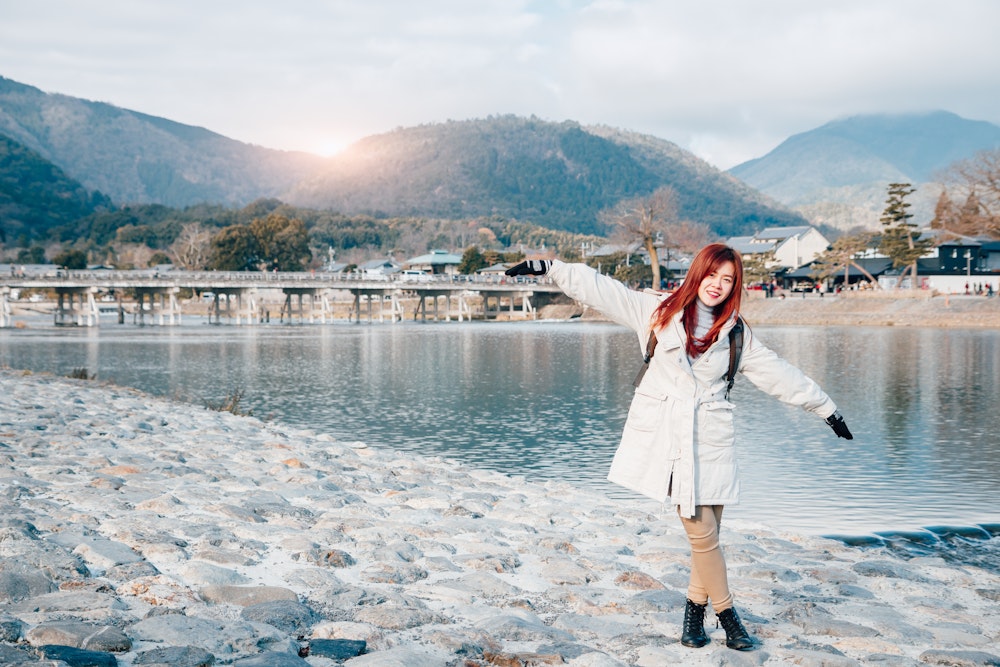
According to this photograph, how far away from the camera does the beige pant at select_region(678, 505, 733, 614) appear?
12.7ft

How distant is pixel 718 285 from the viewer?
12.7 ft

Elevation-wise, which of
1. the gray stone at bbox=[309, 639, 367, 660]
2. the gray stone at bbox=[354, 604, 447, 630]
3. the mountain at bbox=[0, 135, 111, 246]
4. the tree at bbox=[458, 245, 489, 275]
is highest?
the mountain at bbox=[0, 135, 111, 246]

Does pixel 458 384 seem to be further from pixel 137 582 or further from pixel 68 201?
pixel 68 201

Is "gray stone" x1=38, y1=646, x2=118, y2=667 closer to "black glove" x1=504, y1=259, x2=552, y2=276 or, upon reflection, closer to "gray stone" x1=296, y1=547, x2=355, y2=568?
"gray stone" x1=296, y1=547, x2=355, y2=568

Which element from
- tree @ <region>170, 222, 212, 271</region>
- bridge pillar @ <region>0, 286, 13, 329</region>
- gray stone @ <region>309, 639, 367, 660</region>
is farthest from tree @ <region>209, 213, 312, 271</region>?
gray stone @ <region>309, 639, 367, 660</region>

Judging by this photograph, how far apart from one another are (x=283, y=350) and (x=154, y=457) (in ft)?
89.7

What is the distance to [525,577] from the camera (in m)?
4.94

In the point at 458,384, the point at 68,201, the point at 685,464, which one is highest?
the point at 68,201

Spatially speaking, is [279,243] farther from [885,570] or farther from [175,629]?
→ [175,629]

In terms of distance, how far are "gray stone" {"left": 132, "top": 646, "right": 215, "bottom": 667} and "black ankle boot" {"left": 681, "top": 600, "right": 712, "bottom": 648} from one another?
6.31ft

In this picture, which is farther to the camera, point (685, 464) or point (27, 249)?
point (27, 249)

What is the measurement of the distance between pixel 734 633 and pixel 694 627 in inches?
6.5

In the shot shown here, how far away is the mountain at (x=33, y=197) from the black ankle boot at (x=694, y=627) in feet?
439

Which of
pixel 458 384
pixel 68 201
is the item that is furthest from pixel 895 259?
pixel 68 201
